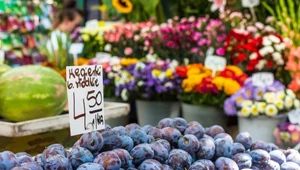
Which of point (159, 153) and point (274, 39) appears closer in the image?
point (159, 153)

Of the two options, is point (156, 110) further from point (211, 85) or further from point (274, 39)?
point (274, 39)

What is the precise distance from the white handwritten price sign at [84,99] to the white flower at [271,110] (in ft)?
7.36

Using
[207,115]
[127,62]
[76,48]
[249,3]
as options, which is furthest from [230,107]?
[76,48]

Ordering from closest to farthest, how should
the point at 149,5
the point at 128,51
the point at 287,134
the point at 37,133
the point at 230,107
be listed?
the point at 37,133 < the point at 287,134 < the point at 230,107 < the point at 128,51 < the point at 149,5

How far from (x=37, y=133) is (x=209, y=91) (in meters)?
1.94

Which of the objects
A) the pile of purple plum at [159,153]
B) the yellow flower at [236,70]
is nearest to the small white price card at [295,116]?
the yellow flower at [236,70]

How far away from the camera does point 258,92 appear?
11.2ft

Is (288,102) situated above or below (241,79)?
below

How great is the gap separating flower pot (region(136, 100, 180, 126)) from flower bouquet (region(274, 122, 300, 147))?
0.92 metres

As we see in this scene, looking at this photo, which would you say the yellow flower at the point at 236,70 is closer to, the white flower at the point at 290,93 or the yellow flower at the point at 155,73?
the white flower at the point at 290,93

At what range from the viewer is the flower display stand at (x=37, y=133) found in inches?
65.6

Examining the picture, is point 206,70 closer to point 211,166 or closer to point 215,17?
point 215,17

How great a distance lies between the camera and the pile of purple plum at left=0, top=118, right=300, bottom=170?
1036 millimetres

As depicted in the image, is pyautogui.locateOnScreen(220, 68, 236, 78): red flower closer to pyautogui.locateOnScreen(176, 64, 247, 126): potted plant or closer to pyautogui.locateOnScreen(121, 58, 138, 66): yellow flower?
pyautogui.locateOnScreen(176, 64, 247, 126): potted plant
